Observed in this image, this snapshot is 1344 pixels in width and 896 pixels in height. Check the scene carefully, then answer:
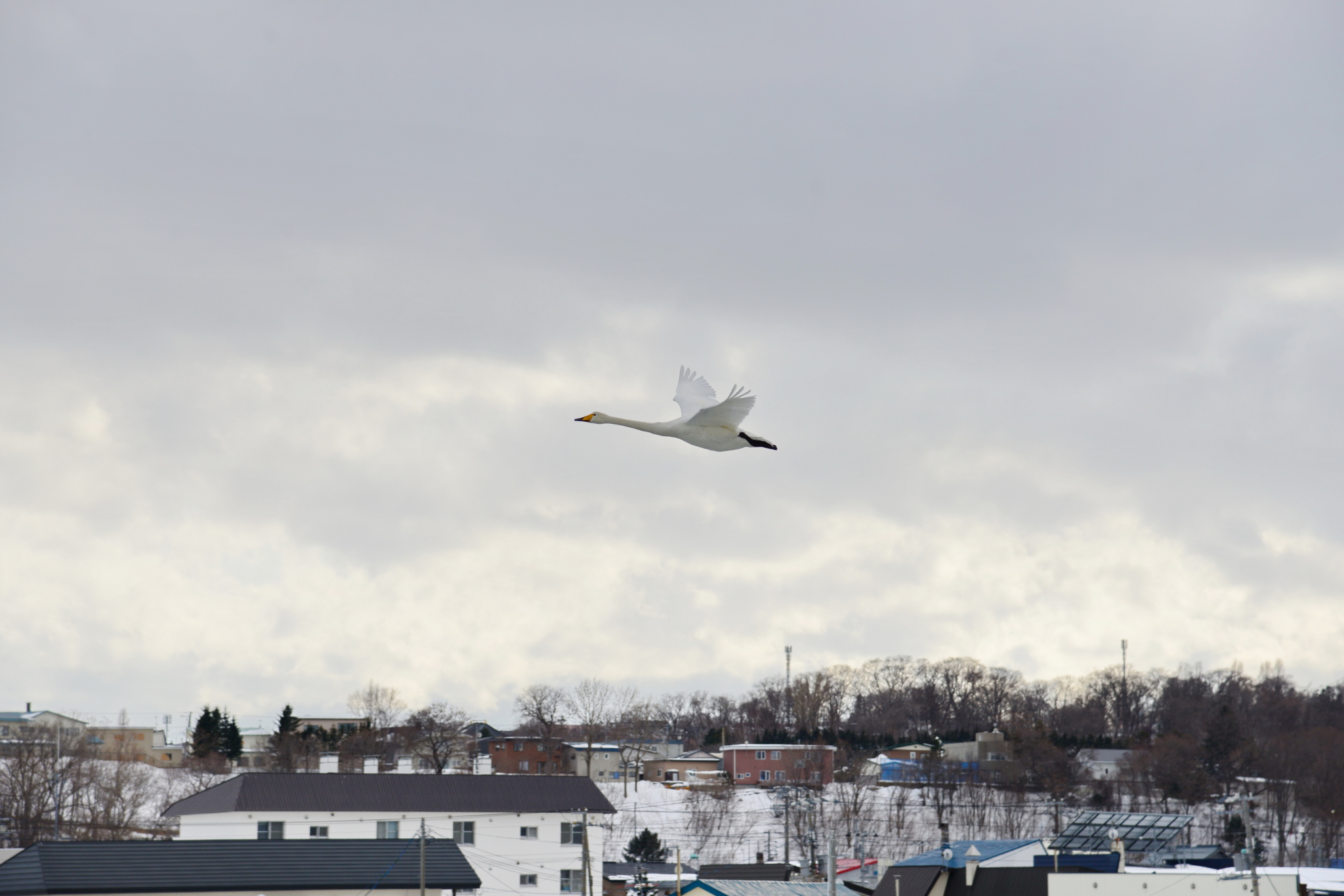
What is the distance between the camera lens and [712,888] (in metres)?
39.7

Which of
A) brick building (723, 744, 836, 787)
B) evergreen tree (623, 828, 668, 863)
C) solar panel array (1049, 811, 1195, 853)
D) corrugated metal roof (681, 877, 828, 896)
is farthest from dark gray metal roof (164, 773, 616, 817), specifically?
brick building (723, 744, 836, 787)

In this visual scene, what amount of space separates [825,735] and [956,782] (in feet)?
98.3

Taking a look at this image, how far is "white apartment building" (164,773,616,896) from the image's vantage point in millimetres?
57719

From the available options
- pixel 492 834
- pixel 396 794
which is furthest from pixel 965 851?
pixel 396 794

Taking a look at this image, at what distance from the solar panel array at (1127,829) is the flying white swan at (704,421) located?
41502mm

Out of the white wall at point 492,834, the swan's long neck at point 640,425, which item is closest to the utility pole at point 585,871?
the white wall at point 492,834

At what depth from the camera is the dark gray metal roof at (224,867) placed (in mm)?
35875

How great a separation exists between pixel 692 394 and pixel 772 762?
95916 millimetres

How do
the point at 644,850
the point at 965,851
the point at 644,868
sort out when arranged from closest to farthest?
the point at 965,851, the point at 644,868, the point at 644,850

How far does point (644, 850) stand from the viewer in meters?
83.4

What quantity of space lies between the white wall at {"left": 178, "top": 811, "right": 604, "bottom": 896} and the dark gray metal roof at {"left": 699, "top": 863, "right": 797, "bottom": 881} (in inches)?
372

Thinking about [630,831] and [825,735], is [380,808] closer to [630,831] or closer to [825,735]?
[630,831]

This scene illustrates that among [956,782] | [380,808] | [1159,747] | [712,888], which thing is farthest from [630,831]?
[712,888]

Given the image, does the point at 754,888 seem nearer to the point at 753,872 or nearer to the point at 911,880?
the point at 911,880
